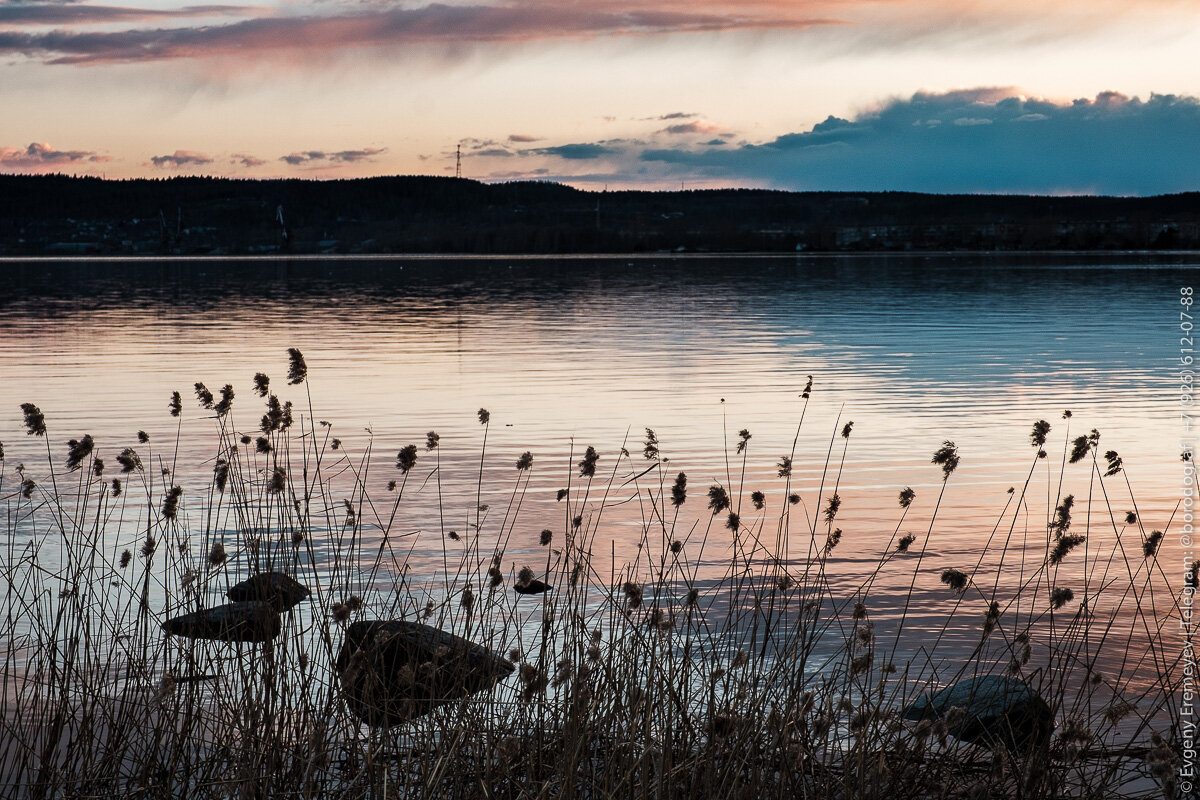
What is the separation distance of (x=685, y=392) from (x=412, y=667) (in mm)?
13618

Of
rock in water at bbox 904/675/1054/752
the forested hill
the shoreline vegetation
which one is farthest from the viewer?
the forested hill

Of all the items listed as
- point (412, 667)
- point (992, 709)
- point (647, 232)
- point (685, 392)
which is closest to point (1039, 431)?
point (992, 709)

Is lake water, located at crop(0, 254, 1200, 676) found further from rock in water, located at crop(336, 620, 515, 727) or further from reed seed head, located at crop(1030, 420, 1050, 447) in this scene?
reed seed head, located at crop(1030, 420, 1050, 447)

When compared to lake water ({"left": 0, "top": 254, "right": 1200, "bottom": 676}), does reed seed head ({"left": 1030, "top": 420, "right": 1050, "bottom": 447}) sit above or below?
above

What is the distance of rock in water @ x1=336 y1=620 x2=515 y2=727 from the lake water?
105 cm

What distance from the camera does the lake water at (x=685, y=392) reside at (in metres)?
10.3

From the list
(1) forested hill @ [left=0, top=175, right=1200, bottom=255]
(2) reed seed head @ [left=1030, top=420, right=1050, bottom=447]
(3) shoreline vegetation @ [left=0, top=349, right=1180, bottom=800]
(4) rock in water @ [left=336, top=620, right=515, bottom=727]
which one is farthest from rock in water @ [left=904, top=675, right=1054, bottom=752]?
(1) forested hill @ [left=0, top=175, right=1200, bottom=255]

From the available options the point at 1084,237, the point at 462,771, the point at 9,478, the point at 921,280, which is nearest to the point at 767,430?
the point at 9,478

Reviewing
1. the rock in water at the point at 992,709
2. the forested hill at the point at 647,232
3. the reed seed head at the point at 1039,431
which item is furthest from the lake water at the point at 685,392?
the forested hill at the point at 647,232

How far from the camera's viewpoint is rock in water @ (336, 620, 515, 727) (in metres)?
4.77

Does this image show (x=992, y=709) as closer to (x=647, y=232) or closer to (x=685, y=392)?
(x=685, y=392)

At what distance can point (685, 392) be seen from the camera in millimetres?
18078

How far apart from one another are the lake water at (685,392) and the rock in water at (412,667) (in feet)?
3.45

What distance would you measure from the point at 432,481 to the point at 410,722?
23.6ft
